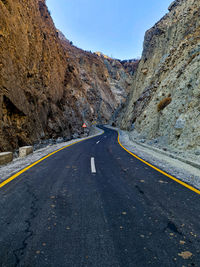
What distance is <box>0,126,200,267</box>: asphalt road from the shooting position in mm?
2105

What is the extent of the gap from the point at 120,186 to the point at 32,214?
2452mm

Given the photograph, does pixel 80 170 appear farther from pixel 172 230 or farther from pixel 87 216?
pixel 172 230

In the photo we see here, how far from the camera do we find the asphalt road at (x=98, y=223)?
2.11 m

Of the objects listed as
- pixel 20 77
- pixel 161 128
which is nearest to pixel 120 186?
pixel 161 128

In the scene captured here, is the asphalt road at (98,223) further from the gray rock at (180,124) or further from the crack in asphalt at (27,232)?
the gray rock at (180,124)

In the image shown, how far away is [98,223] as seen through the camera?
2842 mm

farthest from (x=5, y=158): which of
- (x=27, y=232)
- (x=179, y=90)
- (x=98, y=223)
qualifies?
(x=179, y=90)

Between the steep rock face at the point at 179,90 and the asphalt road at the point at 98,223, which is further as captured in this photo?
the steep rock face at the point at 179,90

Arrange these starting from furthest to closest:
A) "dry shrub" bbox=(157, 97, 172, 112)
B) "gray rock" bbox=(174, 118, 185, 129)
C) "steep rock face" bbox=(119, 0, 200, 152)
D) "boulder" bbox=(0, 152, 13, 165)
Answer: "dry shrub" bbox=(157, 97, 172, 112) < "gray rock" bbox=(174, 118, 185, 129) < "steep rock face" bbox=(119, 0, 200, 152) < "boulder" bbox=(0, 152, 13, 165)

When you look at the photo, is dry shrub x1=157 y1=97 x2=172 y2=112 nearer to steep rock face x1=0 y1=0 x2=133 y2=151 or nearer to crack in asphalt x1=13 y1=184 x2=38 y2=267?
steep rock face x1=0 y1=0 x2=133 y2=151

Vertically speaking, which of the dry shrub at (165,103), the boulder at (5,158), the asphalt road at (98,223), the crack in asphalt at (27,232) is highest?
the dry shrub at (165,103)

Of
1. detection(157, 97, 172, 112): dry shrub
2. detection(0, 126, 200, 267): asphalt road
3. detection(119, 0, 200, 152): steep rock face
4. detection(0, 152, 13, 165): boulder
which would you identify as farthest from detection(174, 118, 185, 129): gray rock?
detection(0, 152, 13, 165): boulder

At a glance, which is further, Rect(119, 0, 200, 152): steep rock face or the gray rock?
the gray rock

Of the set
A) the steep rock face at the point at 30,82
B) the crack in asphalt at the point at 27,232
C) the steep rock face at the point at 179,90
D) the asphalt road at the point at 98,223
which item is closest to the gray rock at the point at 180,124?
the steep rock face at the point at 179,90
